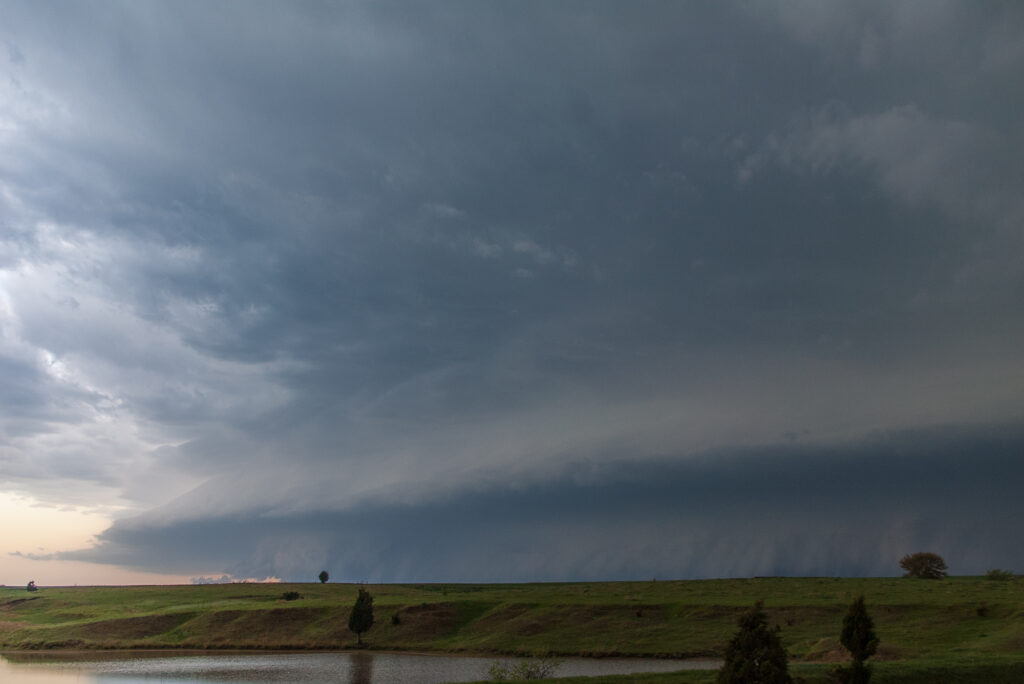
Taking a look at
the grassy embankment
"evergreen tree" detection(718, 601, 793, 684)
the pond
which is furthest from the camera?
the grassy embankment

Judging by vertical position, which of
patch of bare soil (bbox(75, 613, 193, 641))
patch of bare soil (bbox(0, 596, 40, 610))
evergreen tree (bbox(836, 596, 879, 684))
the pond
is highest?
evergreen tree (bbox(836, 596, 879, 684))

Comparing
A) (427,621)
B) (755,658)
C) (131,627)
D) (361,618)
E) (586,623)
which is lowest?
(131,627)

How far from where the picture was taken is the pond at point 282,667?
61.9 metres

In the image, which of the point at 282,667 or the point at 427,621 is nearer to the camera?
the point at 282,667

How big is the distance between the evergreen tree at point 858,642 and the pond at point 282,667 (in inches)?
659

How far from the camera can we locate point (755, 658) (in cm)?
2719

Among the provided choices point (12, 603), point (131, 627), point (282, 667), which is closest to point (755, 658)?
point (282, 667)

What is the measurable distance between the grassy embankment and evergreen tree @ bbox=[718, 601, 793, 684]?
82.2 ft

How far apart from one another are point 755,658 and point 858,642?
660 inches

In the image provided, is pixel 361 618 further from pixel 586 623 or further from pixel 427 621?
pixel 586 623

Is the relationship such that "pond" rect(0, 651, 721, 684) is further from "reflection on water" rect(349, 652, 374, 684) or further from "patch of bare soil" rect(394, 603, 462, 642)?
"patch of bare soil" rect(394, 603, 462, 642)

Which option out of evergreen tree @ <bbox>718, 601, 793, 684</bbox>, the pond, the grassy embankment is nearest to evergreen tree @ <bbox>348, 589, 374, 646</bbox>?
the grassy embankment

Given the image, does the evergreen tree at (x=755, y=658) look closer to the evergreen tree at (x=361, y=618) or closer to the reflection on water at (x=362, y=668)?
the reflection on water at (x=362, y=668)

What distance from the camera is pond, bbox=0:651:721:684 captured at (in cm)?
6188
